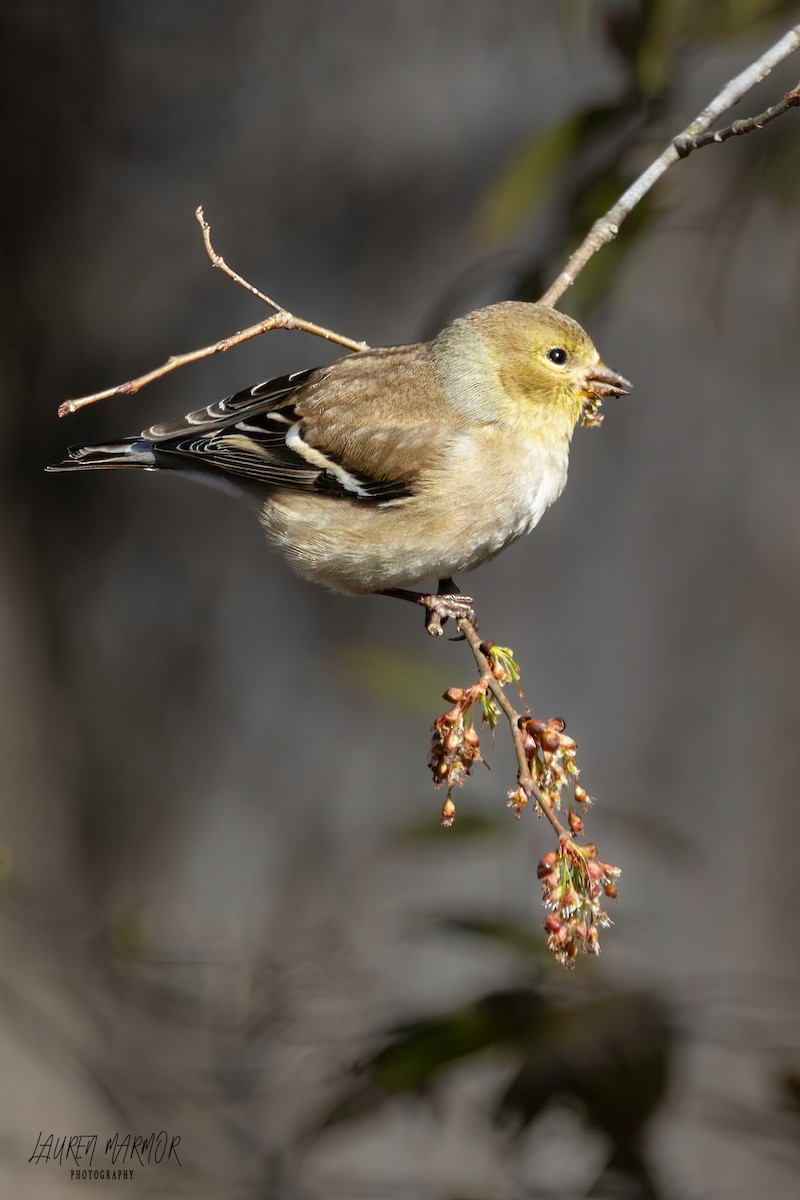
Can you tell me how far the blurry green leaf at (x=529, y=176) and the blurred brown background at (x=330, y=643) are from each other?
0.27 meters

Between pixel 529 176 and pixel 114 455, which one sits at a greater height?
pixel 529 176

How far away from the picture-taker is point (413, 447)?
2193mm

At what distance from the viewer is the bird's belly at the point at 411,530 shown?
2123 millimetres

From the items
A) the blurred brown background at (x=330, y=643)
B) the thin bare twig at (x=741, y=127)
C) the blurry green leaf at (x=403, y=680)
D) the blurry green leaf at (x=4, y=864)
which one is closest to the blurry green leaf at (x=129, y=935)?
the blurred brown background at (x=330, y=643)

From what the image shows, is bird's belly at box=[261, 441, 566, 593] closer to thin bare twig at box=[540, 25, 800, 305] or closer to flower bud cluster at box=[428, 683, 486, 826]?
thin bare twig at box=[540, 25, 800, 305]

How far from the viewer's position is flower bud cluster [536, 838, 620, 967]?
4.52ft

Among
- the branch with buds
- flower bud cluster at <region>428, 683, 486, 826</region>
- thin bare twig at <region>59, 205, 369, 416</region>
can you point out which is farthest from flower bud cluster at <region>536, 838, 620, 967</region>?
thin bare twig at <region>59, 205, 369, 416</region>

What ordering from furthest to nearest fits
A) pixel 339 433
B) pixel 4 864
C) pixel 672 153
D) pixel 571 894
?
pixel 4 864 → pixel 339 433 → pixel 672 153 → pixel 571 894

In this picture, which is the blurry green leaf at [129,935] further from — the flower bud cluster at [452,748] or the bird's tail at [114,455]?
the flower bud cluster at [452,748]

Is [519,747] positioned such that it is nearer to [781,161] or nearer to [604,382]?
[604,382]

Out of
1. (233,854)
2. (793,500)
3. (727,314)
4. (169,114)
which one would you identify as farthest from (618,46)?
(233,854)

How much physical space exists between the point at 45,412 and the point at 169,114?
3.77 ft

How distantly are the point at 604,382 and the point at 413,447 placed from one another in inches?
15.2

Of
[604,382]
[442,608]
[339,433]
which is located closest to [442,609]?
[442,608]
